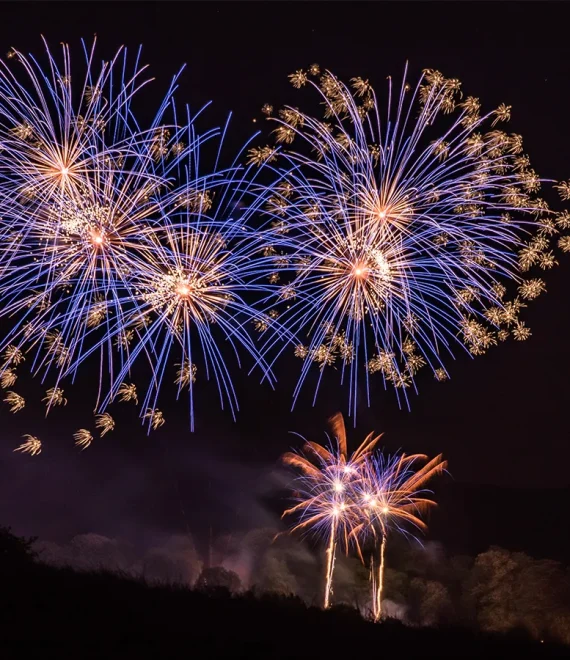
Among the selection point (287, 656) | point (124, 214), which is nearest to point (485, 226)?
point (124, 214)

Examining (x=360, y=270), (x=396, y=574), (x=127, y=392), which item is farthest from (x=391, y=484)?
(x=360, y=270)

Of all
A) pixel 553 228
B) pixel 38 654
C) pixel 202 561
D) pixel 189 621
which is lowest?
pixel 38 654

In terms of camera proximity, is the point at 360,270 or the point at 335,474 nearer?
the point at 360,270

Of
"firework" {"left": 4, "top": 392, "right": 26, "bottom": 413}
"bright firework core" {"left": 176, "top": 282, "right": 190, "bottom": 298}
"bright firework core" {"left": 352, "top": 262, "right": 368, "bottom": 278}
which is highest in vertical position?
"bright firework core" {"left": 352, "top": 262, "right": 368, "bottom": 278}

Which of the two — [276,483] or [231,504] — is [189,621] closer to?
[276,483]

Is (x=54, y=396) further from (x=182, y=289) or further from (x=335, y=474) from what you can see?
(x=335, y=474)

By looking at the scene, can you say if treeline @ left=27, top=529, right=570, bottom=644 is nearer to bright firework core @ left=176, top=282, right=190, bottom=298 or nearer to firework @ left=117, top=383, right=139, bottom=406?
firework @ left=117, top=383, right=139, bottom=406

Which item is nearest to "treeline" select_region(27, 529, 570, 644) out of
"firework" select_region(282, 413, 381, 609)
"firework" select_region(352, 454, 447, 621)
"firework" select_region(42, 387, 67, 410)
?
"firework" select_region(282, 413, 381, 609)

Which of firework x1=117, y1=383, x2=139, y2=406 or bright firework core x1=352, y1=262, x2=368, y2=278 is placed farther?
firework x1=117, y1=383, x2=139, y2=406

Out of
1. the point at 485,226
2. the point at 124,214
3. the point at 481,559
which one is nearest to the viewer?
the point at 124,214
